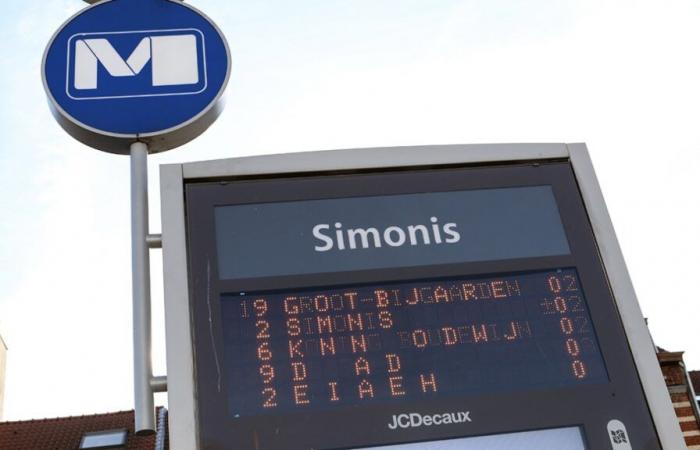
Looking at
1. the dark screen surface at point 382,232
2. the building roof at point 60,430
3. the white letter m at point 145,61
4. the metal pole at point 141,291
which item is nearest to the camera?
the metal pole at point 141,291

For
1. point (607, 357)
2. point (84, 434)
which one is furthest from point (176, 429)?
point (84, 434)

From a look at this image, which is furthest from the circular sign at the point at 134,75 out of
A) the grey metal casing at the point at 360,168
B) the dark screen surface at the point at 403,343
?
the dark screen surface at the point at 403,343

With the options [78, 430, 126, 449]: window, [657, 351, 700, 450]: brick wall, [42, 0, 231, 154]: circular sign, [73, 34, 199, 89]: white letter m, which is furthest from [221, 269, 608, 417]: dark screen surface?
[78, 430, 126, 449]: window

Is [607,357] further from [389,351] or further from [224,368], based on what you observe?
[224,368]

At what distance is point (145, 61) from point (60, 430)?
18.0m

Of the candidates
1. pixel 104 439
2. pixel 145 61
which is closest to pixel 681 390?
pixel 104 439

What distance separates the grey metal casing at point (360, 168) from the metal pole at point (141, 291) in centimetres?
27

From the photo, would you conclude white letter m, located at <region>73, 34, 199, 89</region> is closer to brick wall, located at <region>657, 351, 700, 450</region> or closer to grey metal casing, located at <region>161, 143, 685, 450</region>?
grey metal casing, located at <region>161, 143, 685, 450</region>

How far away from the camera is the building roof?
2047 cm

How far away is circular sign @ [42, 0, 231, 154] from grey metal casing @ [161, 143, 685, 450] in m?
0.66

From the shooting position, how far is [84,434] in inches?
811

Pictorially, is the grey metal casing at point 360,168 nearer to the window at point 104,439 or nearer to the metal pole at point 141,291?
the metal pole at point 141,291

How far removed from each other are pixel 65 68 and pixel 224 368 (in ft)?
7.34

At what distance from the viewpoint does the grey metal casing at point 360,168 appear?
12.0 feet
